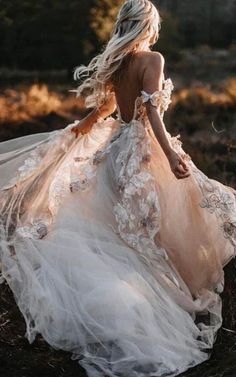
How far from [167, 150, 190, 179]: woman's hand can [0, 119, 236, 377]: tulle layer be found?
0.27 meters

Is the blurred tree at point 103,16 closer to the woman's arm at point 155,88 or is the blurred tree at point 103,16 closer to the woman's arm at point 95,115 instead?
the woman's arm at point 95,115

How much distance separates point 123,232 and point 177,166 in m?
0.51

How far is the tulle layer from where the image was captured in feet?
11.7

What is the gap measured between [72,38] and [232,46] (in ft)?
45.4

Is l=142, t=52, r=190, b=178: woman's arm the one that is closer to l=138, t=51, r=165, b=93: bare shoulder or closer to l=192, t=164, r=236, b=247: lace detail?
l=138, t=51, r=165, b=93: bare shoulder

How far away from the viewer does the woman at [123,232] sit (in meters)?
3.59

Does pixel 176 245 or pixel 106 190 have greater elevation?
pixel 106 190

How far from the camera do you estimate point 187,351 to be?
12.1ft

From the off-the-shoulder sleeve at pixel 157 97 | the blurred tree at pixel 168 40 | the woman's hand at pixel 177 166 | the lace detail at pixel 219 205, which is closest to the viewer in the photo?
the woman's hand at pixel 177 166

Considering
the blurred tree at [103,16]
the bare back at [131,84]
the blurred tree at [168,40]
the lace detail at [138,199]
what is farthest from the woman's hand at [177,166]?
the blurred tree at [168,40]

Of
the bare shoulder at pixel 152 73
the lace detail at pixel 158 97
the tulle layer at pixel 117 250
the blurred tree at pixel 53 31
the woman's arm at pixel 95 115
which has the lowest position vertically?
the tulle layer at pixel 117 250

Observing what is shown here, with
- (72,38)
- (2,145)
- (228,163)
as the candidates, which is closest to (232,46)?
(72,38)

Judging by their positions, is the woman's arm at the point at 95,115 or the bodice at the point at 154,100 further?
the woman's arm at the point at 95,115

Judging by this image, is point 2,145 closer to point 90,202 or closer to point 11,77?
point 90,202
